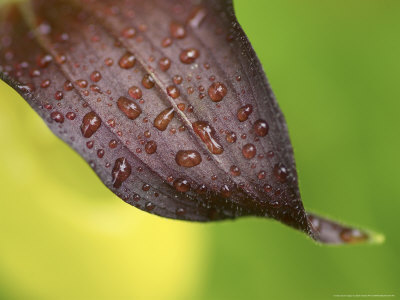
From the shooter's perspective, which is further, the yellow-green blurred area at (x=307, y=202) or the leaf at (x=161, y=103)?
the yellow-green blurred area at (x=307, y=202)

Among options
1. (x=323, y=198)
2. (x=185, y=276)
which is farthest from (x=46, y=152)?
(x=323, y=198)

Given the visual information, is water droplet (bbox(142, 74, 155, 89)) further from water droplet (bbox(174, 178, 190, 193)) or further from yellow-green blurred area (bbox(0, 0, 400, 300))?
yellow-green blurred area (bbox(0, 0, 400, 300))

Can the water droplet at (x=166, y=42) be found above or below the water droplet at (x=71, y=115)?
above

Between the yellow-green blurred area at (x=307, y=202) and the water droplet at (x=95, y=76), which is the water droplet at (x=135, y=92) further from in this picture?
the yellow-green blurred area at (x=307, y=202)

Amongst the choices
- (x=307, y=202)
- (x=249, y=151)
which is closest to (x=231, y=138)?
(x=249, y=151)

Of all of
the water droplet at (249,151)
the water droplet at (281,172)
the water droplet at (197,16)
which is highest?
the water droplet at (197,16)

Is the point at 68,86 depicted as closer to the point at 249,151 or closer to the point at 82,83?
the point at 82,83

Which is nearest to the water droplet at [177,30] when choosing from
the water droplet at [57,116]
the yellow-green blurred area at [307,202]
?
the water droplet at [57,116]
